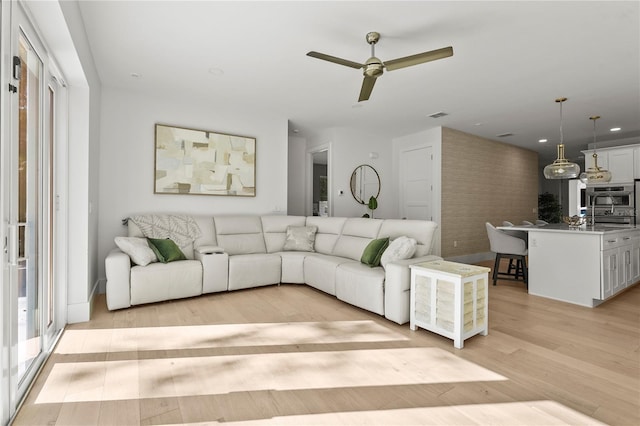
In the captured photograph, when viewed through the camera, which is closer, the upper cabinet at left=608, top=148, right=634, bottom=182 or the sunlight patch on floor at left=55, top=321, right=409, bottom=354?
the sunlight patch on floor at left=55, top=321, right=409, bottom=354

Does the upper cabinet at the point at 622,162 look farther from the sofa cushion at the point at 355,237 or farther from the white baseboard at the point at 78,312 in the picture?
the white baseboard at the point at 78,312

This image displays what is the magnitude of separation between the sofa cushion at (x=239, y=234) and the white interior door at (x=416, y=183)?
324 cm

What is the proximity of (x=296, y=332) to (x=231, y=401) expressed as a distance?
101 centimetres

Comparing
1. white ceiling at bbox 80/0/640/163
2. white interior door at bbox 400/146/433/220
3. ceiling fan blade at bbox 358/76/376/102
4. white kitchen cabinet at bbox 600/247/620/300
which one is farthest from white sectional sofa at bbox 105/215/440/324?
white interior door at bbox 400/146/433/220

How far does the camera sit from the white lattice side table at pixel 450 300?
8.04 feet

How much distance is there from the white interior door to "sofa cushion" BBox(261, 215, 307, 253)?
261cm

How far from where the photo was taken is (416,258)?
10.5 ft

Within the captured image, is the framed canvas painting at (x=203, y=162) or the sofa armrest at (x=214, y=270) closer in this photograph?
the sofa armrest at (x=214, y=270)

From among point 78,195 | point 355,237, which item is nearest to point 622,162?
point 355,237

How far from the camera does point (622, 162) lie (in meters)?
5.93

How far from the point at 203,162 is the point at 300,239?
5.76 ft

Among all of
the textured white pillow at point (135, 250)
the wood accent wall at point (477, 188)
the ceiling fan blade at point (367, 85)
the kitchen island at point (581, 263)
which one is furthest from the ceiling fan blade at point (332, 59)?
the wood accent wall at point (477, 188)

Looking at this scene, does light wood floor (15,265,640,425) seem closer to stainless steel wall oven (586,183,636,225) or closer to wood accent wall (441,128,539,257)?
wood accent wall (441,128,539,257)

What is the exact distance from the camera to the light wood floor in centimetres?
165
